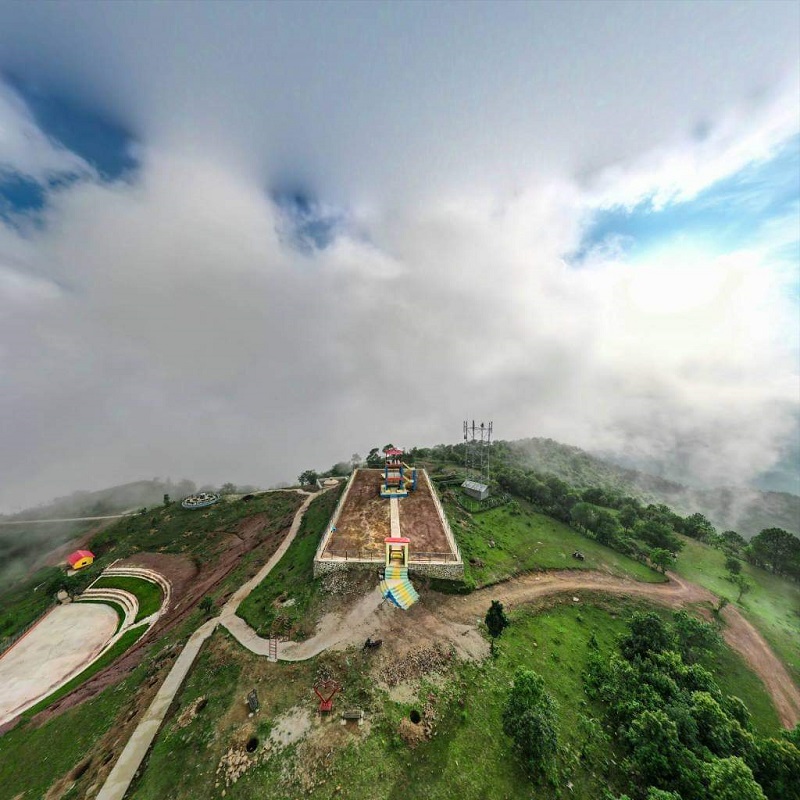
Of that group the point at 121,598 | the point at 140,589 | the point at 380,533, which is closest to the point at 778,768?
the point at 380,533

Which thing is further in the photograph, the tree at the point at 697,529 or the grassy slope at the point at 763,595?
the tree at the point at 697,529

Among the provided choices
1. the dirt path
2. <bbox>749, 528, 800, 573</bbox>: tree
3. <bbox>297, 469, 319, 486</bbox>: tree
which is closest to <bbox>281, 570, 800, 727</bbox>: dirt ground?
the dirt path

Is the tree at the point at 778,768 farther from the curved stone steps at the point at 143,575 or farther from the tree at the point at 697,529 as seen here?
the curved stone steps at the point at 143,575

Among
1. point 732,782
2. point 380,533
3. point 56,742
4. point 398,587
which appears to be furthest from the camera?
point 380,533

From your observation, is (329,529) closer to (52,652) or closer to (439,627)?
(439,627)

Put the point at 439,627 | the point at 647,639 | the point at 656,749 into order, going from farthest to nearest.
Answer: the point at 439,627, the point at 647,639, the point at 656,749

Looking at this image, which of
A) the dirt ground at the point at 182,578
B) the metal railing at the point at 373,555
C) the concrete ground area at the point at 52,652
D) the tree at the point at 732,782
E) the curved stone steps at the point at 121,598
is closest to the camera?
the tree at the point at 732,782

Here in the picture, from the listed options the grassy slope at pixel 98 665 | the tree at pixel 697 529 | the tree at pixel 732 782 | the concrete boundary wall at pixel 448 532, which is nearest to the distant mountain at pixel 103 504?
the grassy slope at pixel 98 665
